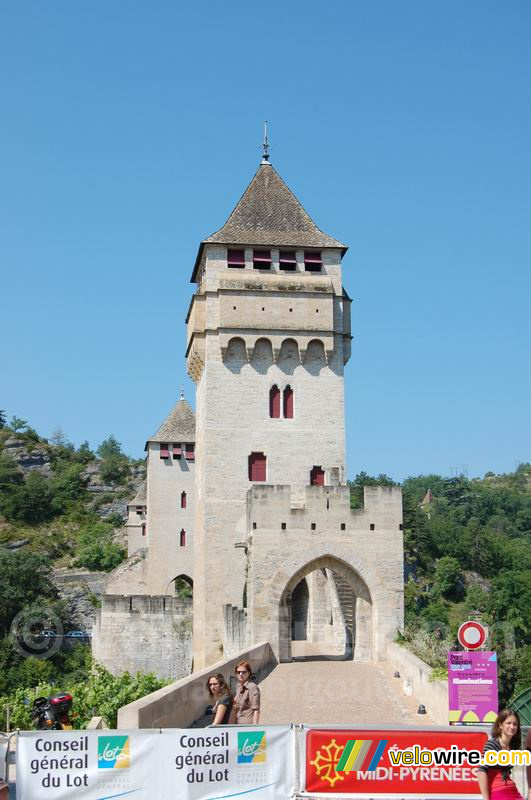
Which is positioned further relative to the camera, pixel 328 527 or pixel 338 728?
pixel 328 527

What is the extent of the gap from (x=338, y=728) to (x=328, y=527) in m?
18.3

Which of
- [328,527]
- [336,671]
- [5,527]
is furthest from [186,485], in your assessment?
[5,527]

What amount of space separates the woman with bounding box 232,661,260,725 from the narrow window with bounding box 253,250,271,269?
1002 inches

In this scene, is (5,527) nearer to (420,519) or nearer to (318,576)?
(420,519)

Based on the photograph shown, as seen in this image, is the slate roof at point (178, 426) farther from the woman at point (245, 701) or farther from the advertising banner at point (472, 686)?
the woman at point (245, 701)

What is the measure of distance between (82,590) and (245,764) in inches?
2827

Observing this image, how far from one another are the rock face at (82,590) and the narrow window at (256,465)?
145ft

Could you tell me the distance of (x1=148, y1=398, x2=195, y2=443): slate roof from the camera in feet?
190

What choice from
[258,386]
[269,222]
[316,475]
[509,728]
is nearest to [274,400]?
[258,386]

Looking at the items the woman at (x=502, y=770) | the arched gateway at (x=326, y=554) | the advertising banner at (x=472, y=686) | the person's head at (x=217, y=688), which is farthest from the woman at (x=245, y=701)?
the arched gateway at (x=326, y=554)

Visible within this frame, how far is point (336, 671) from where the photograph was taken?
79.5ft

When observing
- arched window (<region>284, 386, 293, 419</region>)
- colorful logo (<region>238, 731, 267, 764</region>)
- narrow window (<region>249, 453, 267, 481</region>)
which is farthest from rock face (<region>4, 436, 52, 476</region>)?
colorful logo (<region>238, 731, 267, 764</region>)

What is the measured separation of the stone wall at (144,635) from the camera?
136 ft

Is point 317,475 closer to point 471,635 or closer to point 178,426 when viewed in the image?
point 471,635
